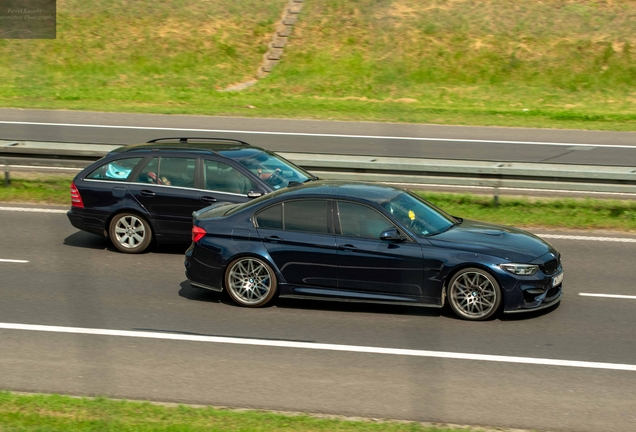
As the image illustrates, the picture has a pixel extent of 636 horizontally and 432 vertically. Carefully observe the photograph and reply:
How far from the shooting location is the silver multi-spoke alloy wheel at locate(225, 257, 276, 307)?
10.3 meters

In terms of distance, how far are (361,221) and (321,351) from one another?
5.99 ft

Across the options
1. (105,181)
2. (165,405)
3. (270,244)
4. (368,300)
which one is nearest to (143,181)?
(105,181)

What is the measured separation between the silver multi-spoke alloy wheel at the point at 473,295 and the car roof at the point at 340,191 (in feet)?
4.25

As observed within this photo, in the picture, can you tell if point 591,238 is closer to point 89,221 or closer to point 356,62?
point 89,221

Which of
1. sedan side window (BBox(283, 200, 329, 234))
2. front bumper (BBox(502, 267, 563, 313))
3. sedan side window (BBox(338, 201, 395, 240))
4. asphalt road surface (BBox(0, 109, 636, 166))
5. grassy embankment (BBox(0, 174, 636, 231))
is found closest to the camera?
front bumper (BBox(502, 267, 563, 313))

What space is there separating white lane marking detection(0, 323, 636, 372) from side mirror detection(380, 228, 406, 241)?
1.40m

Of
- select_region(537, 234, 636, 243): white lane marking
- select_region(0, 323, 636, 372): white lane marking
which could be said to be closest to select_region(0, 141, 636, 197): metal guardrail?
select_region(537, 234, 636, 243): white lane marking

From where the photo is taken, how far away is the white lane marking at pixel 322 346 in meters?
8.45

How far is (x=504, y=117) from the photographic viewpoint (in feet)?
86.4

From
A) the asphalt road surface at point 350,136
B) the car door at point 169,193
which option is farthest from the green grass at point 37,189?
the asphalt road surface at point 350,136

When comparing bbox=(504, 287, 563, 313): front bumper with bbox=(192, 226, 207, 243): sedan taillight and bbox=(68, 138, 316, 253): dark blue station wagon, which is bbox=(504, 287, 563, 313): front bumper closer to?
bbox=(192, 226, 207, 243): sedan taillight

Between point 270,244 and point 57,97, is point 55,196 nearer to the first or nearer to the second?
point 270,244

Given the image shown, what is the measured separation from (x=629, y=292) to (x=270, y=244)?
439 cm

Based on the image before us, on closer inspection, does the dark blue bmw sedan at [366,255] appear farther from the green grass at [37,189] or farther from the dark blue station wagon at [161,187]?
the green grass at [37,189]
